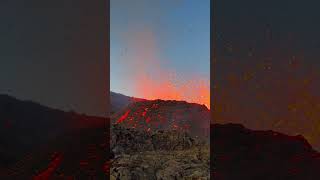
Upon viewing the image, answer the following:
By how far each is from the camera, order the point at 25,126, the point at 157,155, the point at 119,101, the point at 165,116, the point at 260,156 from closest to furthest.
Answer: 1. the point at 25,126
2. the point at 260,156
3. the point at 157,155
4. the point at 119,101
5. the point at 165,116

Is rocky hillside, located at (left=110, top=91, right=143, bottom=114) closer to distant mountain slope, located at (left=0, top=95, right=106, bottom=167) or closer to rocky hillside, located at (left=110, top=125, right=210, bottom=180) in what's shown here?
rocky hillside, located at (left=110, top=125, right=210, bottom=180)

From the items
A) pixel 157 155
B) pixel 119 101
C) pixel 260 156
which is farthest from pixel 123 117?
pixel 260 156

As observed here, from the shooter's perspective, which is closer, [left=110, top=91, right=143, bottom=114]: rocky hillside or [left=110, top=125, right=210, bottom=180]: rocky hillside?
[left=110, top=125, right=210, bottom=180]: rocky hillside

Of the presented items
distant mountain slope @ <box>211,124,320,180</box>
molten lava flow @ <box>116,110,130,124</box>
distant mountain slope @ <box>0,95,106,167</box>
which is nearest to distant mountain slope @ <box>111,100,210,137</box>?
molten lava flow @ <box>116,110,130,124</box>

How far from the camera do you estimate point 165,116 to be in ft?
25.2

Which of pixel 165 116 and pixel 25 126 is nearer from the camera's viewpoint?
pixel 25 126

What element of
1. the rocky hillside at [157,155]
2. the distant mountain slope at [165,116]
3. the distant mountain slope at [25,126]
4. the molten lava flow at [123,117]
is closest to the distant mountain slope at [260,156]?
the distant mountain slope at [25,126]

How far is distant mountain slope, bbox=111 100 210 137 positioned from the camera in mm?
7359

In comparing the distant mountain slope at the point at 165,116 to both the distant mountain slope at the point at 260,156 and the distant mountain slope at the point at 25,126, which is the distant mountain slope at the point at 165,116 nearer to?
the distant mountain slope at the point at 260,156

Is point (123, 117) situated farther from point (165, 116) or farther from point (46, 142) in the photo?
point (46, 142)

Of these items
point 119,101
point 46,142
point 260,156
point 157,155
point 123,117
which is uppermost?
point 119,101

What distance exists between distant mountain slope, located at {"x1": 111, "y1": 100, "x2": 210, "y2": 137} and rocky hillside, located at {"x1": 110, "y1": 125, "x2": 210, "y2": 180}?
19.6 inches

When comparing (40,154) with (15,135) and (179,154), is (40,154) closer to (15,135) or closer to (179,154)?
(15,135)

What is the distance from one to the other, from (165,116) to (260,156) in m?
4.61
